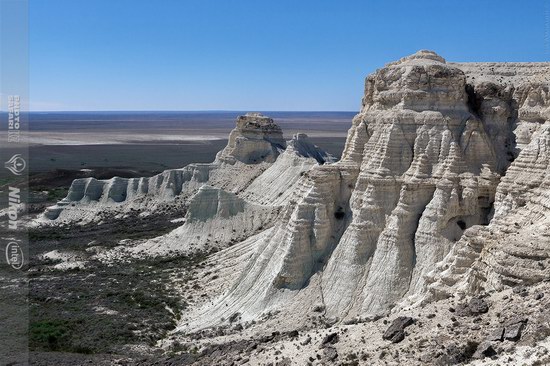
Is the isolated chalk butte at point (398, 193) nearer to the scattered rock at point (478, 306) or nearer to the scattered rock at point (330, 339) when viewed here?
the scattered rock at point (330, 339)

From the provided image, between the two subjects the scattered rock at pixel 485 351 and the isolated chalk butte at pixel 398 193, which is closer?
the scattered rock at pixel 485 351

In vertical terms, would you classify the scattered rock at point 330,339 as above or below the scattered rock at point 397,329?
below

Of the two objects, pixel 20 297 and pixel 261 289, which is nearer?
pixel 261 289

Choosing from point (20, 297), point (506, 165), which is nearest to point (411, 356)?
point (506, 165)

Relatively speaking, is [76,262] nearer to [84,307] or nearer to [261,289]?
[84,307]

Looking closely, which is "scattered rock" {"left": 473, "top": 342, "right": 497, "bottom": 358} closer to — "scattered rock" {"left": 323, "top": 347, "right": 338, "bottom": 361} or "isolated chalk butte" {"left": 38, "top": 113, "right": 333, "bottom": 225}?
"scattered rock" {"left": 323, "top": 347, "right": 338, "bottom": 361}

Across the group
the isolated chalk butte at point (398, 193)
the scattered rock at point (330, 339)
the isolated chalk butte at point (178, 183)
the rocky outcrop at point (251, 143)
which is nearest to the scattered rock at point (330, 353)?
the scattered rock at point (330, 339)

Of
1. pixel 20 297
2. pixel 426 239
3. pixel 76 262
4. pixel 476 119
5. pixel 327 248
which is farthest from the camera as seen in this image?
pixel 76 262
